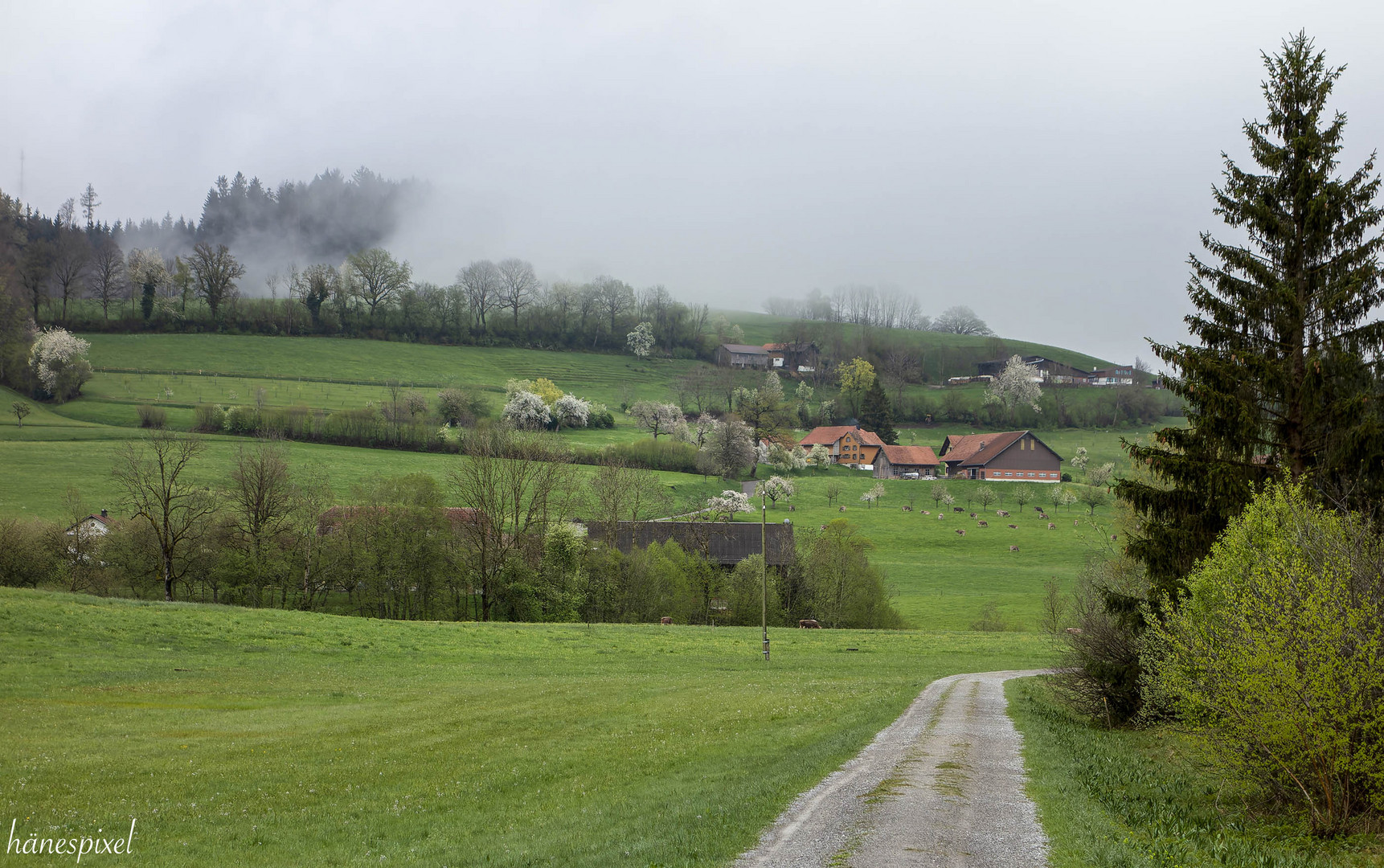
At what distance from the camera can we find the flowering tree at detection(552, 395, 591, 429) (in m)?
130

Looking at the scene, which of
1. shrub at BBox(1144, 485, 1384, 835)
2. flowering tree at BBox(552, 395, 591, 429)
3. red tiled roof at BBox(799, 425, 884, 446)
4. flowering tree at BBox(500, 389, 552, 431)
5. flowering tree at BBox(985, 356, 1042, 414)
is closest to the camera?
shrub at BBox(1144, 485, 1384, 835)

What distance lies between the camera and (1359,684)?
1166cm

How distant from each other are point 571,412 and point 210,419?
167ft

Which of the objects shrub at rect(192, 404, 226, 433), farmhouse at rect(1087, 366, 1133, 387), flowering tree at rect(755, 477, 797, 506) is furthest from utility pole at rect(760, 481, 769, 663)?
farmhouse at rect(1087, 366, 1133, 387)

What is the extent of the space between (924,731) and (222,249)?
533 ft

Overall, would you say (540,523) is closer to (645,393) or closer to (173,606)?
(173,606)

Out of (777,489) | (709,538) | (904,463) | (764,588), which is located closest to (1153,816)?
(764,588)

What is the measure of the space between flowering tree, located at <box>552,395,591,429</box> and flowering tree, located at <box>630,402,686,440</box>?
852 cm

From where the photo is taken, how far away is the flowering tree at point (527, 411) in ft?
396

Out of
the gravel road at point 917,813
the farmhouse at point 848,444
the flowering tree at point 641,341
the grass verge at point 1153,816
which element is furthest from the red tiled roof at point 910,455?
the gravel road at point 917,813

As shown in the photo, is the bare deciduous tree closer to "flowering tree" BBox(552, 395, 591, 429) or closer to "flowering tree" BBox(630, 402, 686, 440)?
"flowering tree" BBox(552, 395, 591, 429)

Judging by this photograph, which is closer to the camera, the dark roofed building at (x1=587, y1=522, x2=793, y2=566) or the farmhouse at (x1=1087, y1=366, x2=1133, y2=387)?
the dark roofed building at (x1=587, y1=522, x2=793, y2=566)

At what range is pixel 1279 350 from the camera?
20.5 metres

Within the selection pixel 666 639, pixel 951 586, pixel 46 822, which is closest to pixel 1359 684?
pixel 46 822
